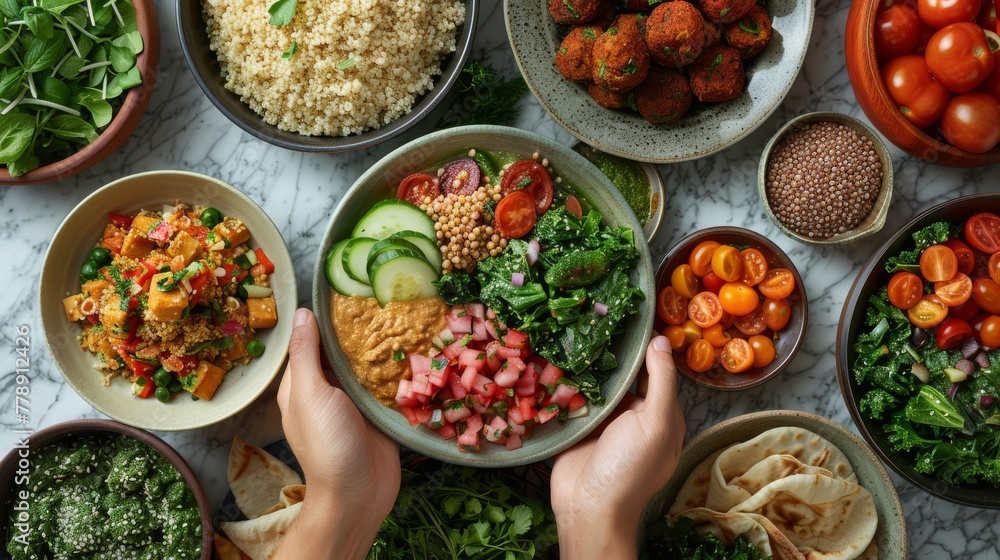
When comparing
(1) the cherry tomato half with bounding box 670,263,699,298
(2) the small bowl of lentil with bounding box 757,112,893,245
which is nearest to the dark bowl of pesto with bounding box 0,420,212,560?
(1) the cherry tomato half with bounding box 670,263,699,298

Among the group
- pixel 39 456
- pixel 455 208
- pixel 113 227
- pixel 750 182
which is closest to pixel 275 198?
pixel 113 227

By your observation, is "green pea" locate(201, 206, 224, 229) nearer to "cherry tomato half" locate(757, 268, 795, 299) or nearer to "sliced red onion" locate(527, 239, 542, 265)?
"sliced red onion" locate(527, 239, 542, 265)

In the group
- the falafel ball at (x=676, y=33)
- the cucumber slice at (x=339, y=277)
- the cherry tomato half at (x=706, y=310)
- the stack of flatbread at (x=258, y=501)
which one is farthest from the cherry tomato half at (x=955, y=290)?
the stack of flatbread at (x=258, y=501)

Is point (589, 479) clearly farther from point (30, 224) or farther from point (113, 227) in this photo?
point (30, 224)

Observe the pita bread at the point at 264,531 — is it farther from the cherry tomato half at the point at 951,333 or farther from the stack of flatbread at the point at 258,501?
the cherry tomato half at the point at 951,333

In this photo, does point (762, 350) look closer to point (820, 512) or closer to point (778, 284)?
point (778, 284)

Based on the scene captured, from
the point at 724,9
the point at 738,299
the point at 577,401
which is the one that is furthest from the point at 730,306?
the point at 724,9
